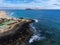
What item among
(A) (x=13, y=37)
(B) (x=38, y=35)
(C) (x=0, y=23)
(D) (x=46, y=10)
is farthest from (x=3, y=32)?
(D) (x=46, y=10)

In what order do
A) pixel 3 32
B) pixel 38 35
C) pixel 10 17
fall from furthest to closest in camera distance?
pixel 10 17 → pixel 38 35 → pixel 3 32

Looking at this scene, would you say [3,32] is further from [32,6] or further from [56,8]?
[56,8]

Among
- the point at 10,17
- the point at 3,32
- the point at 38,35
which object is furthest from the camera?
the point at 10,17

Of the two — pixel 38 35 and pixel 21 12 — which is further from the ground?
pixel 21 12

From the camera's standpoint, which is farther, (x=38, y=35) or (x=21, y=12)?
(x=21, y=12)

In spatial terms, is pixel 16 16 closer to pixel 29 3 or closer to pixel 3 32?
pixel 29 3

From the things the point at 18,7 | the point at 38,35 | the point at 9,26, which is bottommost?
the point at 38,35

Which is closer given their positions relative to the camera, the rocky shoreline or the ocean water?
the rocky shoreline

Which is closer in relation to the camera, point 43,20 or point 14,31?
point 14,31

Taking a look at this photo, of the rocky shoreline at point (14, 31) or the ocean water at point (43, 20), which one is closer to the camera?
the rocky shoreline at point (14, 31)

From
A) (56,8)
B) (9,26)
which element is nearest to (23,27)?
(9,26)
